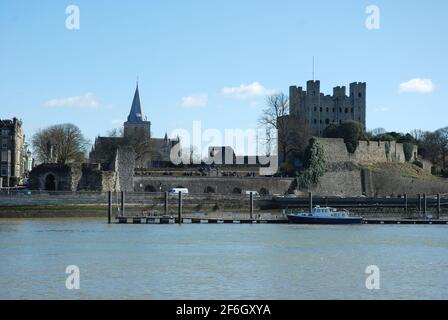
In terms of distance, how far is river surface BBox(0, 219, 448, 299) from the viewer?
27000 mm

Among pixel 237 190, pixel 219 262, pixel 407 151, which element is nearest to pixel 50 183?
pixel 237 190

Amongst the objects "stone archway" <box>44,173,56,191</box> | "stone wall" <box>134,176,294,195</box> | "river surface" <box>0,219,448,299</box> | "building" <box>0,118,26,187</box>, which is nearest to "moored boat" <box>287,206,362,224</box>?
"river surface" <box>0,219,448,299</box>

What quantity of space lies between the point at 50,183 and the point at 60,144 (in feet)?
61.2

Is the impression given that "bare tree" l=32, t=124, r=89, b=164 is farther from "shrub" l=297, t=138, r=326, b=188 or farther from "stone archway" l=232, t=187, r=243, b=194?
"shrub" l=297, t=138, r=326, b=188

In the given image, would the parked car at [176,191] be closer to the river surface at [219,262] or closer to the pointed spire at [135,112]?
the river surface at [219,262]

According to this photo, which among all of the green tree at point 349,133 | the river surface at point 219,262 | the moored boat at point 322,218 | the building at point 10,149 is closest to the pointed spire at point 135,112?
the building at point 10,149

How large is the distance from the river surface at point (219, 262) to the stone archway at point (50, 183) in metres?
14.7

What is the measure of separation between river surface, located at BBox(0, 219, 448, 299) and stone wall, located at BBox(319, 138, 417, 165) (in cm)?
2886

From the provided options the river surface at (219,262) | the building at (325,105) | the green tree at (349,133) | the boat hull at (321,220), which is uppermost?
the building at (325,105)

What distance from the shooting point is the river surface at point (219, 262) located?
2700 centimetres

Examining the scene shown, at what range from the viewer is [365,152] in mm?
85812
